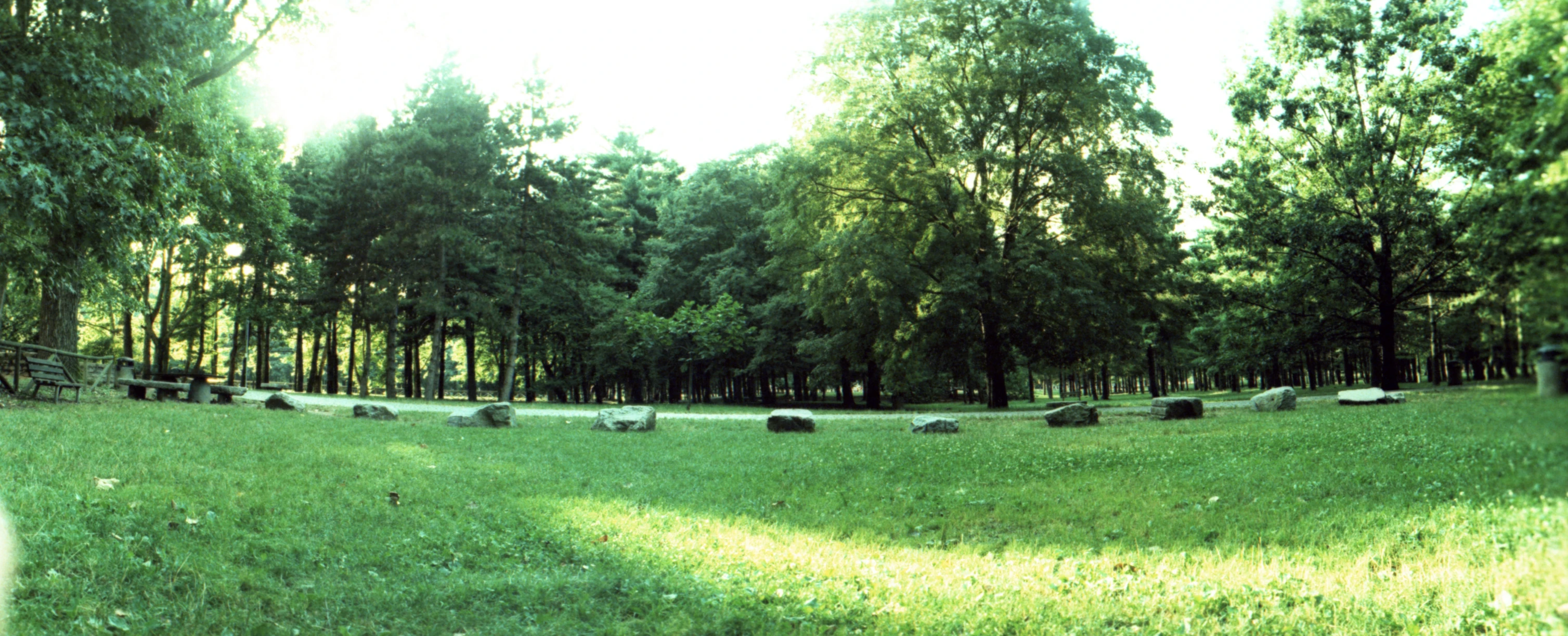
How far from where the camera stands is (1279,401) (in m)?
18.7

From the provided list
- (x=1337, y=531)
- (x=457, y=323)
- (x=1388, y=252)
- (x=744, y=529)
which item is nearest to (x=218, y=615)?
(x=744, y=529)

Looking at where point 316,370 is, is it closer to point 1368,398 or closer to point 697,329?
point 697,329

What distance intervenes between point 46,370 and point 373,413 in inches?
214

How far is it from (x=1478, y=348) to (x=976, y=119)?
2611cm

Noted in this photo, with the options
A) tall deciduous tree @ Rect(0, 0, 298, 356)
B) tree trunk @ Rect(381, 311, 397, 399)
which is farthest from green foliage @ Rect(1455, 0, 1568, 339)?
tree trunk @ Rect(381, 311, 397, 399)

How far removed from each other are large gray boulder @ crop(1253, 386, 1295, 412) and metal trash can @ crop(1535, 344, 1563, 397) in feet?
65.3

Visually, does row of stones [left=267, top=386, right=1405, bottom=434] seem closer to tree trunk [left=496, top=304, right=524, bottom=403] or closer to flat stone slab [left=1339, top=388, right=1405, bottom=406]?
flat stone slab [left=1339, top=388, right=1405, bottom=406]

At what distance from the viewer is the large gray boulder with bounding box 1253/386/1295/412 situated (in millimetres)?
18641

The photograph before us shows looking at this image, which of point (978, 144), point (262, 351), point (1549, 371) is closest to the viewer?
point (1549, 371)

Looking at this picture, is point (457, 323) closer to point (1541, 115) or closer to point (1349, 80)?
point (1349, 80)

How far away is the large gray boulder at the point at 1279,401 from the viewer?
1864cm

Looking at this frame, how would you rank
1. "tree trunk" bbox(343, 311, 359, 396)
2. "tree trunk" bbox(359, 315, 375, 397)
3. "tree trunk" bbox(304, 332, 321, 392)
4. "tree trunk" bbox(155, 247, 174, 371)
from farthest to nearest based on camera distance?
"tree trunk" bbox(304, 332, 321, 392), "tree trunk" bbox(359, 315, 375, 397), "tree trunk" bbox(343, 311, 359, 396), "tree trunk" bbox(155, 247, 174, 371)

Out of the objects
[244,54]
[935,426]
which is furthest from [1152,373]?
[244,54]

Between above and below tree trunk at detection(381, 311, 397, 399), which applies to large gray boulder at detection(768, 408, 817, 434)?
below
